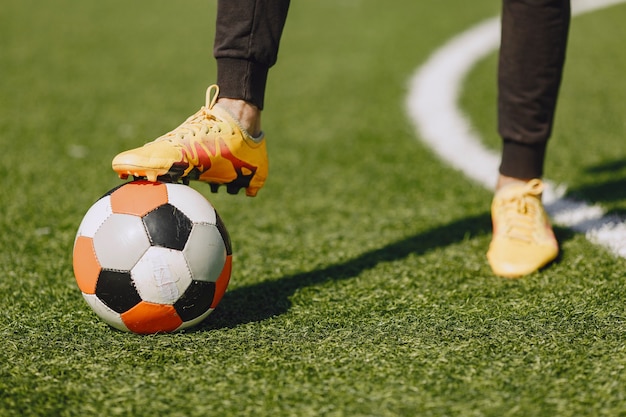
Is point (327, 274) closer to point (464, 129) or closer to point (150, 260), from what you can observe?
point (150, 260)

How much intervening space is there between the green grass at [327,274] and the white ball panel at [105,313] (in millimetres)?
41

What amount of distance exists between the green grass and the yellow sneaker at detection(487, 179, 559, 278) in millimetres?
55

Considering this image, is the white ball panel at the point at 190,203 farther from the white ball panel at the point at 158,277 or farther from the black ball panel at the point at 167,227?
the white ball panel at the point at 158,277

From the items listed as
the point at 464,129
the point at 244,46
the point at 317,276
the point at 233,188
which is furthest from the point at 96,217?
the point at 464,129

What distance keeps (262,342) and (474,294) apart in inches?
27.1

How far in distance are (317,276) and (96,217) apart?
0.76m

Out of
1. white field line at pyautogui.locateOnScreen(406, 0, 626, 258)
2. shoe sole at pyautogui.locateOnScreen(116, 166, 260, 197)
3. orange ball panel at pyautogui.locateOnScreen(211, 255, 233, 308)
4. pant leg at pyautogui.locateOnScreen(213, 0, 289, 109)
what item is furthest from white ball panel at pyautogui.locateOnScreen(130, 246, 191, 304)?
white field line at pyautogui.locateOnScreen(406, 0, 626, 258)

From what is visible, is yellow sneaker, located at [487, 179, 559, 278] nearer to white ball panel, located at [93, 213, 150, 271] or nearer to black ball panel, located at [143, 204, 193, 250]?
black ball panel, located at [143, 204, 193, 250]

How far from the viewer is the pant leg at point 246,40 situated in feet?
7.24

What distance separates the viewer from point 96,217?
2039mm

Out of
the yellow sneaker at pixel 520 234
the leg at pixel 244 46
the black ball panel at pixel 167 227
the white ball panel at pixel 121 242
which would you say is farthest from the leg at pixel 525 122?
the white ball panel at pixel 121 242

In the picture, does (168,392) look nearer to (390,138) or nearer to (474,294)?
(474,294)

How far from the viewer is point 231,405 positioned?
1.61 metres

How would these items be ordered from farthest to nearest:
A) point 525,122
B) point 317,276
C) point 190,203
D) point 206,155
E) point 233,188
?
point 525,122 < point 317,276 < point 233,188 < point 206,155 < point 190,203
